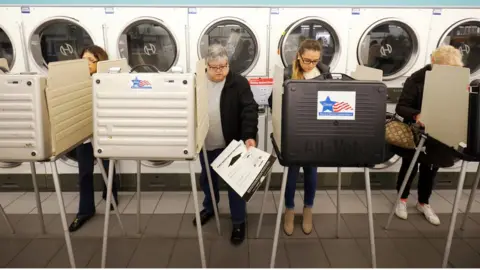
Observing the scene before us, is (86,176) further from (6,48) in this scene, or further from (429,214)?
(429,214)

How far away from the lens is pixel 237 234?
254 cm

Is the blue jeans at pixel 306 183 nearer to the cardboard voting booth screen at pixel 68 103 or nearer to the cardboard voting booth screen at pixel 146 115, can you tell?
the cardboard voting booth screen at pixel 146 115

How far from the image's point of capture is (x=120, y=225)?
2.61m

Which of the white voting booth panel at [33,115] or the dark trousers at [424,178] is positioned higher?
the white voting booth panel at [33,115]

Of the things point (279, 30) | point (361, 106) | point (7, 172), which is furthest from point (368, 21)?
point (7, 172)

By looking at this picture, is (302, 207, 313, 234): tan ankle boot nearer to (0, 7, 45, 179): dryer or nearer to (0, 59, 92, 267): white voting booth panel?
(0, 59, 92, 267): white voting booth panel

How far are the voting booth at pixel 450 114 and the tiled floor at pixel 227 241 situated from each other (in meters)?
0.41

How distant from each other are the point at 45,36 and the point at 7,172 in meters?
1.42

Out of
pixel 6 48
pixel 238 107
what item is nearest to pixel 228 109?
pixel 238 107

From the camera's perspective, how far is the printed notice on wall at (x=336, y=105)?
167cm

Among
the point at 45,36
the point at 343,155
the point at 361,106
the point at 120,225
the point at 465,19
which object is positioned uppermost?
the point at 465,19

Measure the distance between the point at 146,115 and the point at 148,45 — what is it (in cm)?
183

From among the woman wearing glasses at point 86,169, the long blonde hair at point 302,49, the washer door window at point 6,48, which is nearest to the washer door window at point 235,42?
the long blonde hair at point 302,49

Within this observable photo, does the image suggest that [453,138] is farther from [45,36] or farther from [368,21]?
[45,36]
